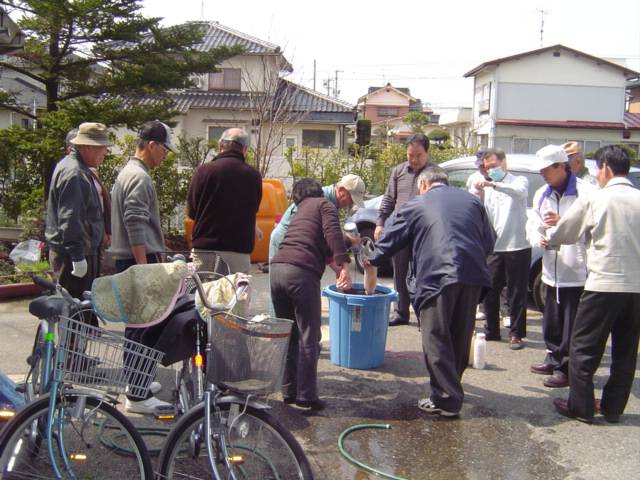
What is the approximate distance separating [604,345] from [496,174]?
2.21 meters

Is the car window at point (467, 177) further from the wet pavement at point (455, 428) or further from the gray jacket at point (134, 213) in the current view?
the gray jacket at point (134, 213)

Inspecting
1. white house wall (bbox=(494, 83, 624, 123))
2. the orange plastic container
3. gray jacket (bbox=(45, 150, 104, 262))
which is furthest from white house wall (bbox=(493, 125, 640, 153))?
gray jacket (bbox=(45, 150, 104, 262))

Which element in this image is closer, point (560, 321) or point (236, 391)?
point (236, 391)

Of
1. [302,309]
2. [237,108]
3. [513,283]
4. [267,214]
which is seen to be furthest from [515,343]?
[237,108]

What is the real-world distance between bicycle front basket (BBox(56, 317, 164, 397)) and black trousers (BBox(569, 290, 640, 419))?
2.96 meters

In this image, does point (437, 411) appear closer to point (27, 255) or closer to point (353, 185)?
point (353, 185)

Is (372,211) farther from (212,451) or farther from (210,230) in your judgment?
(212,451)

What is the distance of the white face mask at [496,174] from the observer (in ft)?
19.3

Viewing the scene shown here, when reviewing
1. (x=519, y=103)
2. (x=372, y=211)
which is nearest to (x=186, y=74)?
(x=372, y=211)

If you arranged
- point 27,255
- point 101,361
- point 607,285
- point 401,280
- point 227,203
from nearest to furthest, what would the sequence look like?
1. point 101,361
2. point 607,285
3. point 227,203
4. point 401,280
5. point 27,255

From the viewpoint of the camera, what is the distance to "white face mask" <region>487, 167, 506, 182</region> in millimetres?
5875

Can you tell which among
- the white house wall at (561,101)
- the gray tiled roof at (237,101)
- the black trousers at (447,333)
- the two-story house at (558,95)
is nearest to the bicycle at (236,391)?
the black trousers at (447,333)

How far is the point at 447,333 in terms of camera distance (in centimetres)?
419

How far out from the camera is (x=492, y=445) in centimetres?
395
